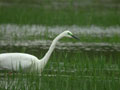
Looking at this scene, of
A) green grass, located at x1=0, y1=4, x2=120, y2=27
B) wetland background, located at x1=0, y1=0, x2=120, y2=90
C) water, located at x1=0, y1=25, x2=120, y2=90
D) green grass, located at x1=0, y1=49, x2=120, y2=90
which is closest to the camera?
green grass, located at x1=0, y1=49, x2=120, y2=90

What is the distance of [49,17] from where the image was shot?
25.5 metres

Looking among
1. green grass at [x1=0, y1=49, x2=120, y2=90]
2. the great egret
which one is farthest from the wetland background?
the great egret

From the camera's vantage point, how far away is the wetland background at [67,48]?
9.90 metres

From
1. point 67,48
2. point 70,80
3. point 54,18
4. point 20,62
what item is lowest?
point 70,80

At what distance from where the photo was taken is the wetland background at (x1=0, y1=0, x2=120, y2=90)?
32.5 ft

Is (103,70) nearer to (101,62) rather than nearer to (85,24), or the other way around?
(101,62)

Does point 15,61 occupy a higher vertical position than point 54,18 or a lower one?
lower

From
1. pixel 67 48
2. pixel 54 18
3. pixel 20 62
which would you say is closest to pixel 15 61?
pixel 20 62

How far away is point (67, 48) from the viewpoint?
1762 cm

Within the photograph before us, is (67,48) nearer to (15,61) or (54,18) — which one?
(15,61)

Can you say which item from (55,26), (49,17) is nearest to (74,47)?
(55,26)

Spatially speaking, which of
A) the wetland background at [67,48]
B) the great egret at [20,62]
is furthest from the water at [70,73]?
the great egret at [20,62]

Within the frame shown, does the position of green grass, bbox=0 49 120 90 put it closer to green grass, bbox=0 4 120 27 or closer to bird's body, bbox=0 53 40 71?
bird's body, bbox=0 53 40 71

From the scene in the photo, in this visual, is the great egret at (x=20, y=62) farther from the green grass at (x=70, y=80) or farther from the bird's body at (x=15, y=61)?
the green grass at (x=70, y=80)
